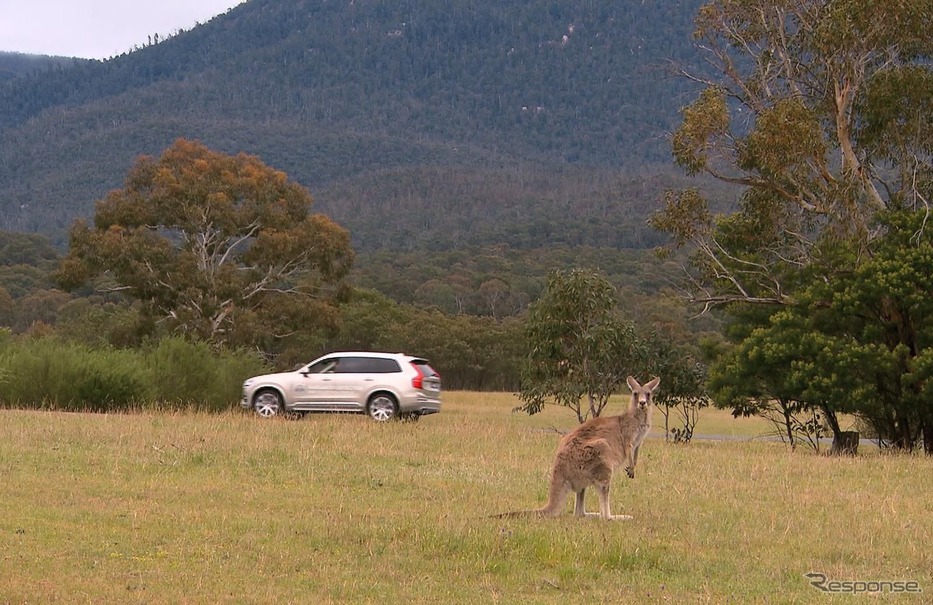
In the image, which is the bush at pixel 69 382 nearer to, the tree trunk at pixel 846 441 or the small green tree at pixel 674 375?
the small green tree at pixel 674 375

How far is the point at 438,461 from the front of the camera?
660 inches

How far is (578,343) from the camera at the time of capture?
91.5ft

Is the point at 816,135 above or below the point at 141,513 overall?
above

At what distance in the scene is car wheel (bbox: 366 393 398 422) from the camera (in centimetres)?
2716

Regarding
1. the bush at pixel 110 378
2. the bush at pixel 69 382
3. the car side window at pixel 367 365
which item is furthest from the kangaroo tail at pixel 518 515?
the bush at pixel 69 382

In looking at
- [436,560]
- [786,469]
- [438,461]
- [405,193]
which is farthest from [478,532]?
[405,193]

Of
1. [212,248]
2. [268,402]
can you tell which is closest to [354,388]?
[268,402]

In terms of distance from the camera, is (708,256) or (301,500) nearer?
(301,500)

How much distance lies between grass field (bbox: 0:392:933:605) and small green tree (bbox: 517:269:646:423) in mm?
9236

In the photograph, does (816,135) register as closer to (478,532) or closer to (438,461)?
(438,461)

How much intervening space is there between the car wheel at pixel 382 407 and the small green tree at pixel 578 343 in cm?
338

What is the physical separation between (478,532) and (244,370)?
23918mm

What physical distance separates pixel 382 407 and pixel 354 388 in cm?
76

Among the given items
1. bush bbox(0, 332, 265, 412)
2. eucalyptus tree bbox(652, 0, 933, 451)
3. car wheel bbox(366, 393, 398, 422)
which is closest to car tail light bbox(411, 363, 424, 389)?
car wheel bbox(366, 393, 398, 422)
